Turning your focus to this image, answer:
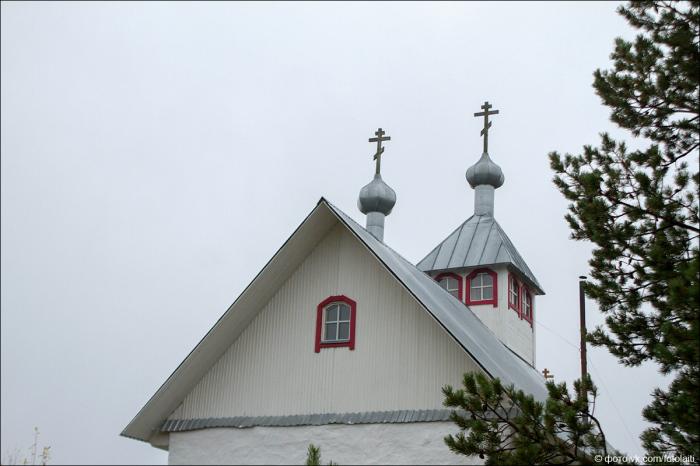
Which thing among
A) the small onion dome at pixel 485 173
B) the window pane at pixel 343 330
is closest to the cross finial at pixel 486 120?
the small onion dome at pixel 485 173

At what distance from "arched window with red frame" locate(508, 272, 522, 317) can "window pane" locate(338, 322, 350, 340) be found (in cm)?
853

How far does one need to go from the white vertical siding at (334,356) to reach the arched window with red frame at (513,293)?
8.38 m

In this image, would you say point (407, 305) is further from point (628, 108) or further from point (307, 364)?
point (628, 108)

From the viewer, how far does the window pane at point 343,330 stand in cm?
1588

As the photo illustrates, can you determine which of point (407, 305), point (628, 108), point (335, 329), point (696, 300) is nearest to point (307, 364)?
point (335, 329)

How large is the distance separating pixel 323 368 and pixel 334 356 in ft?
0.90

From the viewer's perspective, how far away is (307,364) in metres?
15.9

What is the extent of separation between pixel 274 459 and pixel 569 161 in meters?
6.90

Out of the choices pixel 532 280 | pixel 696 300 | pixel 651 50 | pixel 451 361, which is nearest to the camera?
pixel 696 300

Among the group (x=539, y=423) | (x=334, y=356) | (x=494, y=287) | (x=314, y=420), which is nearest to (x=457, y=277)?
(x=494, y=287)

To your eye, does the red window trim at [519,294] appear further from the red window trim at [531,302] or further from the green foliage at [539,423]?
the green foliage at [539,423]

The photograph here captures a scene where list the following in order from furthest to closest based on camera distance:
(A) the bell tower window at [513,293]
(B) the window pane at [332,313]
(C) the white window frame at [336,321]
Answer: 1. (A) the bell tower window at [513,293]
2. (B) the window pane at [332,313]
3. (C) the white window frame at [336,321]

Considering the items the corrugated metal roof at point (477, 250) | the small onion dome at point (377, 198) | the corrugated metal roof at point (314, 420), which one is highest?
the small onion dome at point (377, 198)

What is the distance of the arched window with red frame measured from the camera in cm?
2372
